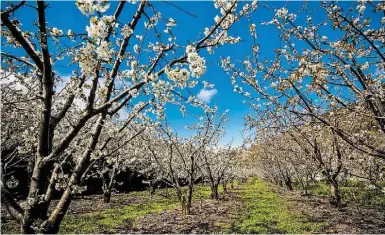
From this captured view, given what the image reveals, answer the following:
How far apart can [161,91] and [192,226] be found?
903 centimetres

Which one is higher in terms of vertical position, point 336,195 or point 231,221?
point 336,195

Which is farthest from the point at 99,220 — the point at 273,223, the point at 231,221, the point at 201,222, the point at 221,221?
the point at 273,223

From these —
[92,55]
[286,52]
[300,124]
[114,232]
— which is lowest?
[114,232]

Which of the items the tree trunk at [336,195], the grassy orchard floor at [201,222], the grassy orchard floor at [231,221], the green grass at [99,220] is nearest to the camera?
the grassy orchard floor at [231,221]

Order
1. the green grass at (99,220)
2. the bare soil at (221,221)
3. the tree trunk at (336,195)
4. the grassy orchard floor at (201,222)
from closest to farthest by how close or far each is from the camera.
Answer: the bare soil at (221,221) < the grassy orchard floor at (201,222) < the green grass at (99,220) < the tree trunk at (336,195)

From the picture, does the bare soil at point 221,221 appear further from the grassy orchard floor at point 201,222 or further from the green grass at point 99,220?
the green grass at point 99,220

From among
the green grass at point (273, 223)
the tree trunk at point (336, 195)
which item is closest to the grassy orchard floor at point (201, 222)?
the green grass at point (273, 223)

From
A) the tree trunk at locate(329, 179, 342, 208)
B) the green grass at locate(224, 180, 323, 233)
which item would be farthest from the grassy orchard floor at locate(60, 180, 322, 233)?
the tree trunk at locate(329, 179, 342, 208)

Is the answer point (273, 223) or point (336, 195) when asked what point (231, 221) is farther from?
point (336, 195)

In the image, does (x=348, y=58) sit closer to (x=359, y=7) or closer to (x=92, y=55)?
(x=359, y=7)

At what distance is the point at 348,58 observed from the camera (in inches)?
247

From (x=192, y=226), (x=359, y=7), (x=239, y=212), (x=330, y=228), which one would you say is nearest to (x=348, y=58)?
(x=359, y=7)

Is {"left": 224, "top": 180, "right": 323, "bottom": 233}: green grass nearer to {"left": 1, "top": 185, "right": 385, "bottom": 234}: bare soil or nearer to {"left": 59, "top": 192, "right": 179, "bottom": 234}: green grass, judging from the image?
{"left": 1, "top": 185, "right": 385, "bottom": 234}: bare soil

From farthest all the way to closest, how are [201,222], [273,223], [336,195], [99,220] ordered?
1. [336,195]
2. [99,220]
3. [201,222]
4. [273,223]
